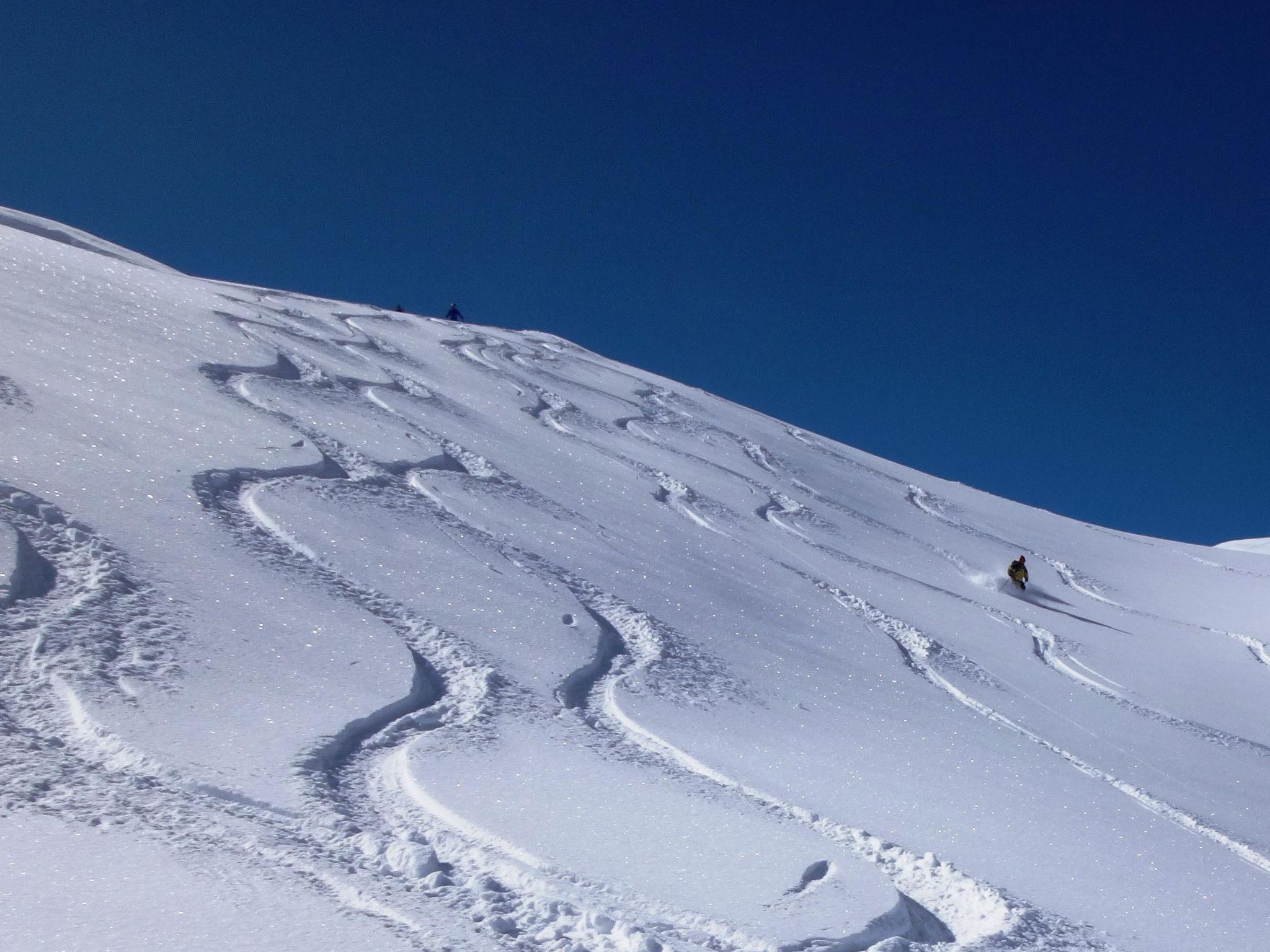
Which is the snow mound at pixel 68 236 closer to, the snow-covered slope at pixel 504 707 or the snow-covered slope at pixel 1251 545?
the snow-covered slope at pixel 504 707

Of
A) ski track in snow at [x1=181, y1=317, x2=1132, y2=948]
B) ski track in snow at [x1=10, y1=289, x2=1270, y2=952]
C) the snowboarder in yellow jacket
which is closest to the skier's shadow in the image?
the snowboarder in yellow jacket

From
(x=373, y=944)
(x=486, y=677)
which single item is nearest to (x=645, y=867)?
(x=373, y=944)

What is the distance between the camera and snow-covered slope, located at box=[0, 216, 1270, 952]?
2.33 m

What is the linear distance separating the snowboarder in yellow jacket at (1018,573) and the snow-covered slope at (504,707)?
31 centimetres

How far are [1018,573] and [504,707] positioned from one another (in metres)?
6.08

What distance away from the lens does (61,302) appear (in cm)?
736

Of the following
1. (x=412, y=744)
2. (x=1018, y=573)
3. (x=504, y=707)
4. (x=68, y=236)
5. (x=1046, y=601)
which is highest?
(x=68, y=236)

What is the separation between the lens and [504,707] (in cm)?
347

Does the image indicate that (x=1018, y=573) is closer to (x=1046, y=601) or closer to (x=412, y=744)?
(x=1046, y=601)

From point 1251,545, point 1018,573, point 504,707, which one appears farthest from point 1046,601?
point 1251,545

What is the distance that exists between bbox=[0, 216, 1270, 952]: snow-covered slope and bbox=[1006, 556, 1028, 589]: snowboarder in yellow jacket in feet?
1.02

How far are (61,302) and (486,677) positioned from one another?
536cm

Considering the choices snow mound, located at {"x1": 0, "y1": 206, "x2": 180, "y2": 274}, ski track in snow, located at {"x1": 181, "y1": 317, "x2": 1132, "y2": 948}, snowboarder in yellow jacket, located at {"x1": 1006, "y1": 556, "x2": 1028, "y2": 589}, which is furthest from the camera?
snow mound, located at {"x1": 0, "y1": 206, "x2": 180, "y2": 274}

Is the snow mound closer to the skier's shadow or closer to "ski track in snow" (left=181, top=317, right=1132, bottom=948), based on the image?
"ski track in snow" (left=181, top=317, right=1132, bottom=948)
